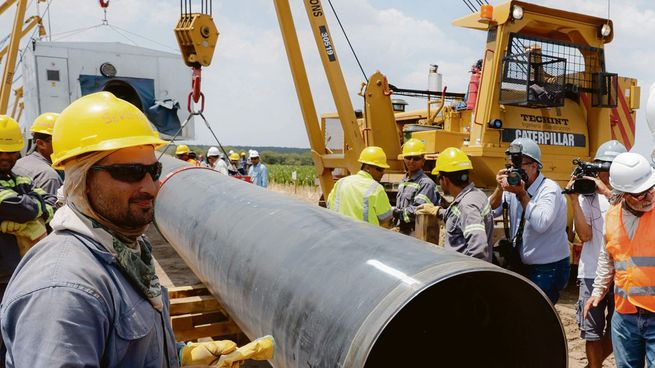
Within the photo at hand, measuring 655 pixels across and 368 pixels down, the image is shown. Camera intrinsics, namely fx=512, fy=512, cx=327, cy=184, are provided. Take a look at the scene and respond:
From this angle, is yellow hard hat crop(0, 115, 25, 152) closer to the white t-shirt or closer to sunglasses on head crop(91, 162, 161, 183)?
sunglasses on head crop(91, 162, 161, 183)

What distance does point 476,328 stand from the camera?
227cm

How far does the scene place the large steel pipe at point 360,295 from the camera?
5.35ft

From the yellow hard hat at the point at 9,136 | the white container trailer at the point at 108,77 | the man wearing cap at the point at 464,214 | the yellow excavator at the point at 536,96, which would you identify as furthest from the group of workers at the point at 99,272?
the white container trailer at the point at 108,77

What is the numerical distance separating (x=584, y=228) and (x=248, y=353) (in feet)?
9.22

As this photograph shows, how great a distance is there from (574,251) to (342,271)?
412cm

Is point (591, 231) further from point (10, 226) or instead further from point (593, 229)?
point (10, 226)

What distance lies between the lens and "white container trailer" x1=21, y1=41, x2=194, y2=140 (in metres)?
8.56

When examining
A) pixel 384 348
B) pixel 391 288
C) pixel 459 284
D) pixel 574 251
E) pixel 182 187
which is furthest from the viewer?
pixel 574 251

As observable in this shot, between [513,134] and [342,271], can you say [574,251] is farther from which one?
[342,271]

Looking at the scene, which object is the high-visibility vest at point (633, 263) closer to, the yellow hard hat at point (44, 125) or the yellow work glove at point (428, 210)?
the yellow work glove at point (428, 210)

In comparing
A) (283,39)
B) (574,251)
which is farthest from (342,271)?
(283,39)

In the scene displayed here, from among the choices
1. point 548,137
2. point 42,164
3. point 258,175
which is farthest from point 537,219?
point 258,175

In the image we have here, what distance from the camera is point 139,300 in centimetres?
129

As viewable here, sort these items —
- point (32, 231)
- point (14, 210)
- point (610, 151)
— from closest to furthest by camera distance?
point (14, 210), point (32, 231), point (610, 151)
